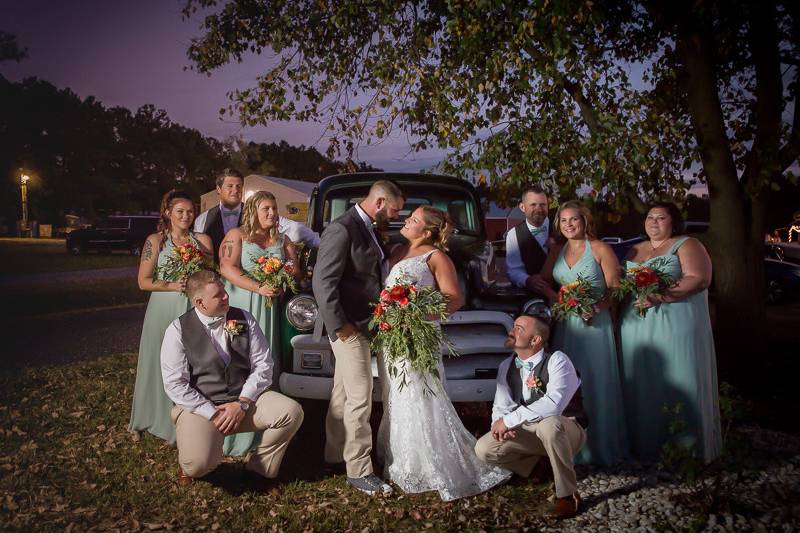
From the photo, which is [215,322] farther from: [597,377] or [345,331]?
[597,377]

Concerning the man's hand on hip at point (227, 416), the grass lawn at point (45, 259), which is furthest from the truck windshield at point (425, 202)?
the grass lawn at point (45, 259)

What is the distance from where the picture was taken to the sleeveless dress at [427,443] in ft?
13.7

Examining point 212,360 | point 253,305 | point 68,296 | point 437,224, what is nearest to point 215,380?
point 212,360

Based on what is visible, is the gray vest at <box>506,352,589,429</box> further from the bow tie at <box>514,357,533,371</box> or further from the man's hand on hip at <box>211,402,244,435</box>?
the man's hand on hip at <box>211,402,244,435</box>

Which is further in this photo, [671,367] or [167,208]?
[167,208]

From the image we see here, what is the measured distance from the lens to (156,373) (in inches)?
204

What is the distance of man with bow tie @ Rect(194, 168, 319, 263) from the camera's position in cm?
536

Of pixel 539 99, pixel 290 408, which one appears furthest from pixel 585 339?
pixel 539 99

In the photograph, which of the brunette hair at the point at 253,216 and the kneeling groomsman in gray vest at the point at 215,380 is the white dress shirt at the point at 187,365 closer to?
the kneeling groomsman in gray vest at the point at 215,380

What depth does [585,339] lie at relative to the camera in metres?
4.71

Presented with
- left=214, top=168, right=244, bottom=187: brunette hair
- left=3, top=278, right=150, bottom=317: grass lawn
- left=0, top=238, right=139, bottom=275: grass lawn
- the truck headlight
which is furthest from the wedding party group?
left=0, top=238, right=139, bottom=275: grass lawn

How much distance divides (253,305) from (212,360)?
2.60 feet

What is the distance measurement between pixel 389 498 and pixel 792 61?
20.5 ft

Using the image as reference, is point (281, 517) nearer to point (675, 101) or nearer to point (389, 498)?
point (389, 498)
